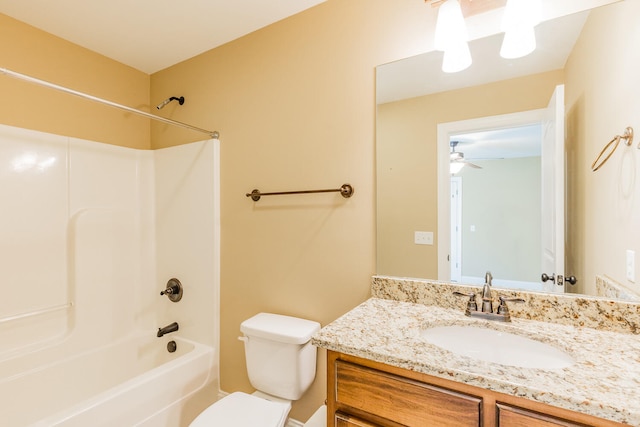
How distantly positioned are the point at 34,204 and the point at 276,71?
164 cm

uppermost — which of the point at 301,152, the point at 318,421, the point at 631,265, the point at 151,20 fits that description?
the point at 151,20

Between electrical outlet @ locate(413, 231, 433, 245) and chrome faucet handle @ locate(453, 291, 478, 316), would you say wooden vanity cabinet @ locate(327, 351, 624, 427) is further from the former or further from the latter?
electrical outlet @ locate(413, 231, 433, 245)

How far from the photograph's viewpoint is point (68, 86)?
2070 millimetres

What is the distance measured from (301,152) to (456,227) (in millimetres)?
894

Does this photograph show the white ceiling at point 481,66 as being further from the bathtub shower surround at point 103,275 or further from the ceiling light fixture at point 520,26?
the bathtub shower surround at point 103,275

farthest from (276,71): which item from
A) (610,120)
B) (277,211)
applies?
(610,120)

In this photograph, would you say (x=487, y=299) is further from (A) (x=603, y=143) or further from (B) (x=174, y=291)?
(B) (x=174, y=291)

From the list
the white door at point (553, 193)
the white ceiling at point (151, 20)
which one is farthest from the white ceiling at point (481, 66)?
the white ceiling at point (151, 20)

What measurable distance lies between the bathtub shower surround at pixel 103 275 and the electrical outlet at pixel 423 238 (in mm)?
1276

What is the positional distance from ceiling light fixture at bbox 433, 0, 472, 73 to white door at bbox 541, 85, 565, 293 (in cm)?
38

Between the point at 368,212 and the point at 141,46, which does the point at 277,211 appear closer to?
the point at 368,212

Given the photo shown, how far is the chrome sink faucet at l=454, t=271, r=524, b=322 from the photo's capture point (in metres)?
1.16

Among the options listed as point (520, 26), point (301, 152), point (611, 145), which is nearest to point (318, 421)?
point (301, 152)

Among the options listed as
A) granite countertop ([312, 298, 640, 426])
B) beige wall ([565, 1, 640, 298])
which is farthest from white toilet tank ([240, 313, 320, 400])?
beige wall ([565, 1, 640, 298])
